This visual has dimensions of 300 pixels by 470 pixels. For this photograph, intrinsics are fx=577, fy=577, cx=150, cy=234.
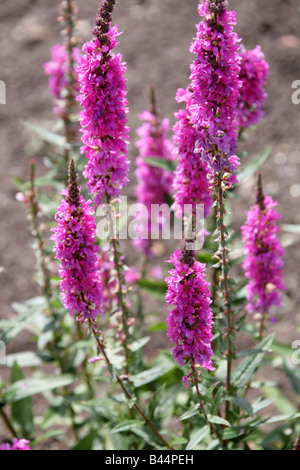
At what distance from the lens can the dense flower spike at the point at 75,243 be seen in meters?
2.56

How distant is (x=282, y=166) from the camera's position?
6.89 metres

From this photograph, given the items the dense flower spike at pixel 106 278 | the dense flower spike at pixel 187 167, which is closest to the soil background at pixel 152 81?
the dense flower spike at pixel 106 278

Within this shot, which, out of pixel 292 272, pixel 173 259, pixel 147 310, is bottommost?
pixel 147 310

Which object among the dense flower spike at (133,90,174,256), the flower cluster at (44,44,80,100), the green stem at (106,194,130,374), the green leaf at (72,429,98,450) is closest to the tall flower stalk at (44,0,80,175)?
the flower cluster at (44,44,80,100)

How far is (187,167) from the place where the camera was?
9.86 feet

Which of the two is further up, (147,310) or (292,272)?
(292,272)

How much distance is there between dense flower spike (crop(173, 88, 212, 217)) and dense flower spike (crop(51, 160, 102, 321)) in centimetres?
64

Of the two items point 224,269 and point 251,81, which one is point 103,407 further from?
point 251,81

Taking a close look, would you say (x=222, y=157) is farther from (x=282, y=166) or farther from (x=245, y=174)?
(x=282, y=166)

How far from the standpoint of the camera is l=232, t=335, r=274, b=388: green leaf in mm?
3244

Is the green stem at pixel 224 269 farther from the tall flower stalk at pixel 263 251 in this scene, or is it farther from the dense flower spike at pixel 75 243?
the dense flower spike at pixel 75 243

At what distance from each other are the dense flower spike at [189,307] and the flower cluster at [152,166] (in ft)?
6.09

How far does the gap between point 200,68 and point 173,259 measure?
0.81 metres
